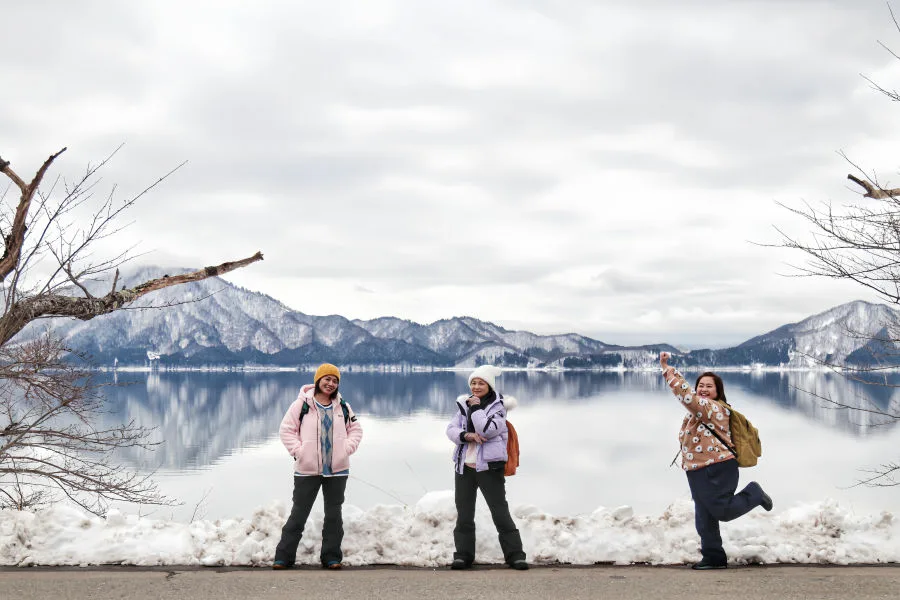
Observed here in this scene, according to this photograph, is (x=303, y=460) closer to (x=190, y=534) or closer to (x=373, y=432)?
(x=190, y=534)

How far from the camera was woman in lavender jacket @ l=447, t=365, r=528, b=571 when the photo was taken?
7.23 m

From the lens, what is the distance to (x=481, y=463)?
290 inches

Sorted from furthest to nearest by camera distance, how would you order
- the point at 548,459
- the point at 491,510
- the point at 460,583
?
the point at 548,459 < the point at 491,510 < the point at 460,583

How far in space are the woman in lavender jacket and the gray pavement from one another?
11.1 inches

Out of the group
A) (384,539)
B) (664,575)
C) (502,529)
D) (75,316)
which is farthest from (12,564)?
(664,575)

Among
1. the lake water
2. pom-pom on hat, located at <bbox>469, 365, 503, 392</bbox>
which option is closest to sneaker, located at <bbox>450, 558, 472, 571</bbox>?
pom-pom on hat, located at <bbox>469, 365, 503, 392</bbox>

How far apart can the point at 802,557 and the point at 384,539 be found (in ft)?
12.6

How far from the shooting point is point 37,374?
8086mm

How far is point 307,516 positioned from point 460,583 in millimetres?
1683

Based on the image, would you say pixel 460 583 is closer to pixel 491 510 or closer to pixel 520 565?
pixel 520 565

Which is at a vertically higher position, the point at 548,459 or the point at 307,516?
the point at 307,516

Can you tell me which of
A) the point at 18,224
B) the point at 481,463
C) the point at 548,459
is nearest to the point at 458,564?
the point at 481,463

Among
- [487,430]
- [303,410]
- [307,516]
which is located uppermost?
[303,410]

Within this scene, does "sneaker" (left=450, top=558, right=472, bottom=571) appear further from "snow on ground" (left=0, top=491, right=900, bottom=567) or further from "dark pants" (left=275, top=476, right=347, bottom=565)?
"dark pants" (left=275, top=476, right=347, bottom=565)
